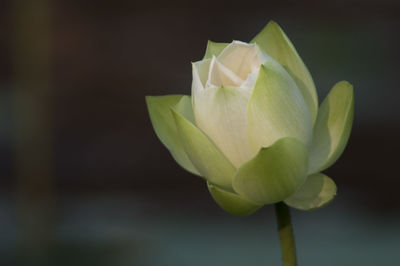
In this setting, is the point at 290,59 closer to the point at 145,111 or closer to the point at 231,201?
the point at 231,201

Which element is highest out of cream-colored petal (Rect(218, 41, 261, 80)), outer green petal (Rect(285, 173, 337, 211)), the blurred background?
cream-colored petal (Rect(218, 41, 261, 80))

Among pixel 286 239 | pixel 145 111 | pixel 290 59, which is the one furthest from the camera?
pixel 145 111

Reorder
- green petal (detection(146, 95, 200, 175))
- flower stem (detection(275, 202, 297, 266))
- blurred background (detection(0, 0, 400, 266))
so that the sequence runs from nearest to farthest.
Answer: flower stem (detection(275, 202, 297, 266)), green petal (detection(146, 95, 200, 175)), blurred background (detection(0, 0, 400, 266))

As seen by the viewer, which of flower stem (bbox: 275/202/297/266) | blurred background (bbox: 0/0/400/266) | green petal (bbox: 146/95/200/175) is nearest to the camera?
flower stem (bbox: 275/202/297/266)

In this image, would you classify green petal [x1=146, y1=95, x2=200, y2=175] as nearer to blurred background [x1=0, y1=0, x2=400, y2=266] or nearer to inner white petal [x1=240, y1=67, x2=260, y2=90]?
inner white petal [x1=240, y1=67, x2=260, y2=90]

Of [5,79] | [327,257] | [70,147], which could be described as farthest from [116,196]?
[327,257]

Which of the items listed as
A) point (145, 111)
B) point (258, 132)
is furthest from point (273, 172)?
point (145, 111)

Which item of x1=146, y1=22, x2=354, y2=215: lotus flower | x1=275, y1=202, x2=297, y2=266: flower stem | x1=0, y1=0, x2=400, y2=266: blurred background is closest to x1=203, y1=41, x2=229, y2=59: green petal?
x1=146, y1=22, x2=354, y2=215: lotus flower
